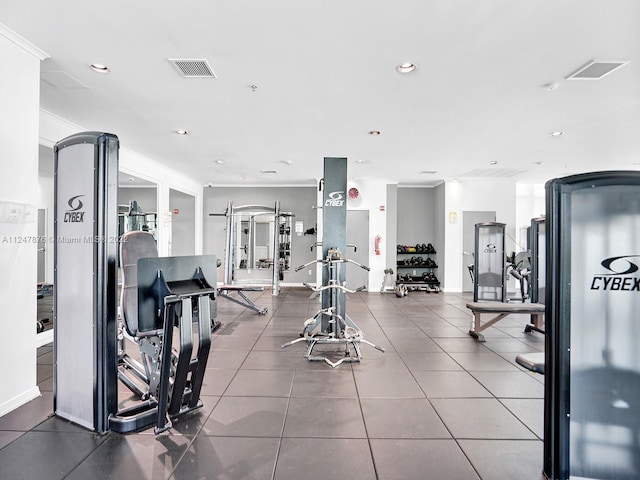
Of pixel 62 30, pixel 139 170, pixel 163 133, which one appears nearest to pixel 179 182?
pixel 139 170

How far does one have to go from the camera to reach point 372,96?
3766 mm

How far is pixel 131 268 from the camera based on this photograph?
9.05ft

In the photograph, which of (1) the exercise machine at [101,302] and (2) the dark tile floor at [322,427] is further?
(1) the exercise machine at [101,302]

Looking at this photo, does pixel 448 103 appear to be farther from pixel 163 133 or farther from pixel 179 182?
pixel 179 182

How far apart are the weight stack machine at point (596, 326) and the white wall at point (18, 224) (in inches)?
146

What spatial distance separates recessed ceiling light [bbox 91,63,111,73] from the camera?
3.14 metres

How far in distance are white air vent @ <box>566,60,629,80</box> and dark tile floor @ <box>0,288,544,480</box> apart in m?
2.97

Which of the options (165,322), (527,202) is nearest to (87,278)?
(165,322)

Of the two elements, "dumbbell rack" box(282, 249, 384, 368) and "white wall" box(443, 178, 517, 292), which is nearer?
"dumbbell rack" box(282, 249, 384, 368)

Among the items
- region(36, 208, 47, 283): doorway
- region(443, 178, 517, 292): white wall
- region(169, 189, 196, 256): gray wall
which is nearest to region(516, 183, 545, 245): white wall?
region(443, 178, 517, 292): white wall

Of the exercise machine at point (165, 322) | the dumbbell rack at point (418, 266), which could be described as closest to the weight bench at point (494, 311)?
the exercise machine at point (165, 322)

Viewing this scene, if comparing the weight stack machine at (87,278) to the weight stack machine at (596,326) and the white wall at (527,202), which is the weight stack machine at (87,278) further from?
the white wall at (527,202)

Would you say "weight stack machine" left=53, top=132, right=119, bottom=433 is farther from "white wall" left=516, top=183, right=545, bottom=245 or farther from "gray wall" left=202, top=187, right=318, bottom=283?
"white wall" left=516, top=183, right=545, bottom=245

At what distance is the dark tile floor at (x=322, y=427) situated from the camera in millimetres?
1977
